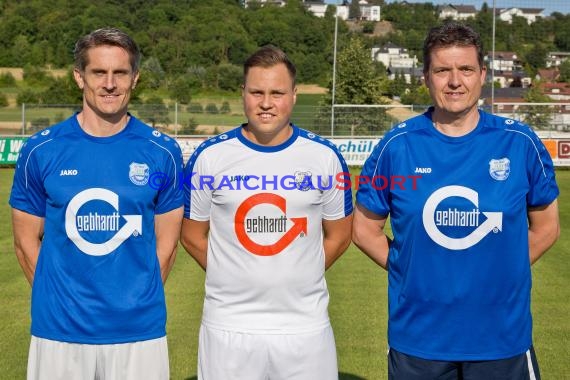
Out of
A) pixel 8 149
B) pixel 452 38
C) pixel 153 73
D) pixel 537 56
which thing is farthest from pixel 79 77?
pixel 537 56

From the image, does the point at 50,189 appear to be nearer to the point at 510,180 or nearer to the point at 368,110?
the point at 510,180

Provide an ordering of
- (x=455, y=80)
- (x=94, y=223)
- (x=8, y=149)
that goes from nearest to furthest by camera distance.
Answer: (x=455, y=80), (x=94, y=223), (x=8, y=149)

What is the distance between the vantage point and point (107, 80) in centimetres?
401

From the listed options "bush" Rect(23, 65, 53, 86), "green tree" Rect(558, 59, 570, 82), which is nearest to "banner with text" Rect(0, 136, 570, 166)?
"green tree" Rect(558, 59, 570, 82)

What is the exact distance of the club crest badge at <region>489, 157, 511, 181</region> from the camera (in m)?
3.90

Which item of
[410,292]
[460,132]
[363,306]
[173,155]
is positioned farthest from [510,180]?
[363,306]

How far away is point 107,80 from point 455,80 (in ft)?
5.29

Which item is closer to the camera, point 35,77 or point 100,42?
point 100,42

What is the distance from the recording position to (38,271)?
405cm

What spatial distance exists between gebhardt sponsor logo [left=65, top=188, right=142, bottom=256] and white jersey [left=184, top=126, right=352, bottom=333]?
1.51ft

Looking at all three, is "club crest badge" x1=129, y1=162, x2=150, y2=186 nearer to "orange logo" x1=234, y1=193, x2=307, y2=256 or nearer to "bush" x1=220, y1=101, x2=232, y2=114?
"orange logo" x1=234, y1=193, x2=307, y2=256

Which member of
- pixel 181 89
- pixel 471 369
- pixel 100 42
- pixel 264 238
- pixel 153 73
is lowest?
pixel 471 369

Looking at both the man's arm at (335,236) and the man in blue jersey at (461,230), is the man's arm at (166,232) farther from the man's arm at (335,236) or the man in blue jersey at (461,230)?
the man in blue jersey at (461,230)

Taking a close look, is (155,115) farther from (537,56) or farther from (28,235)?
(537,56)
